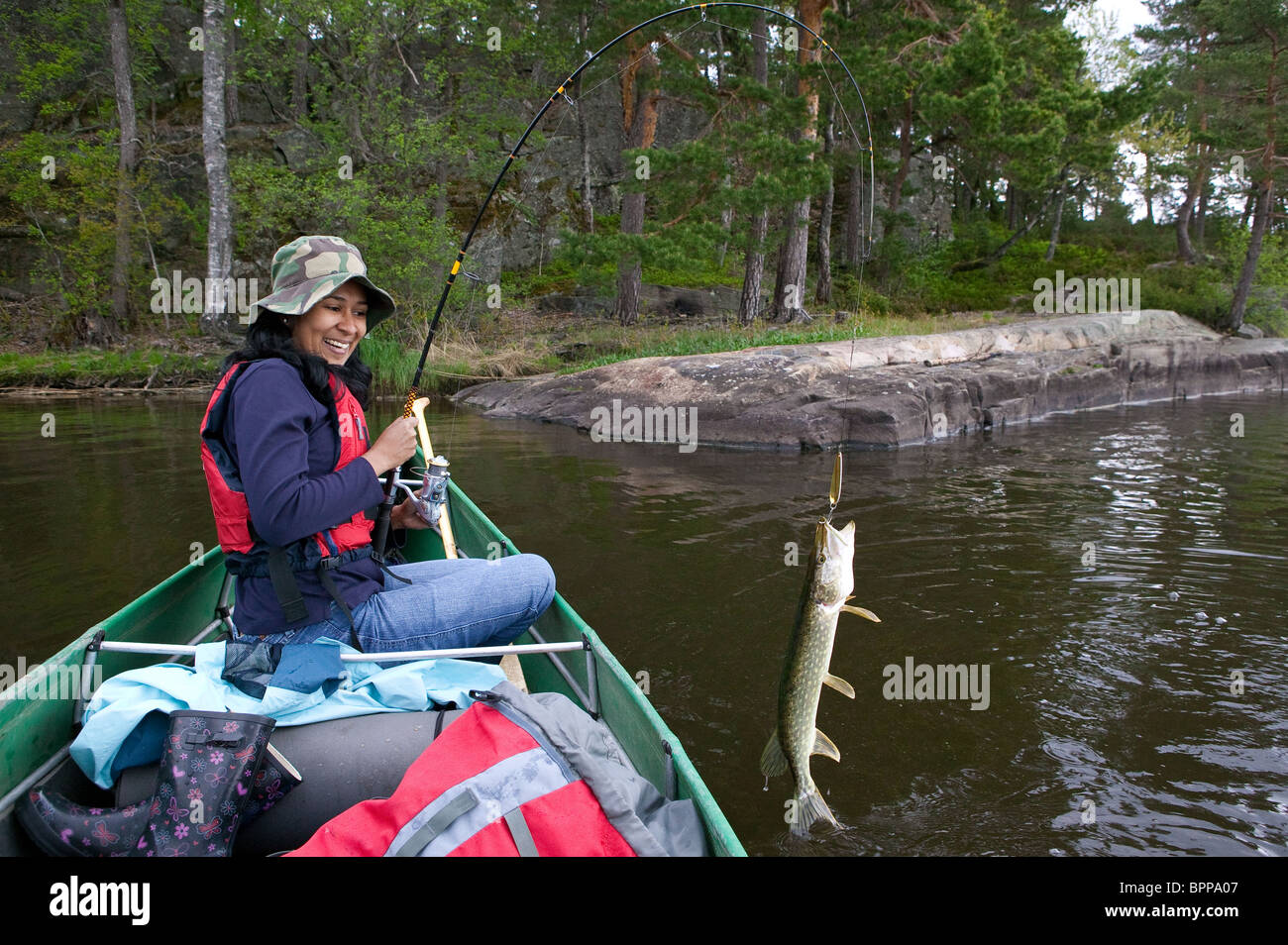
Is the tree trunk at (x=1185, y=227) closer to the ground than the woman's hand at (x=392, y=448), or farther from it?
farther from it

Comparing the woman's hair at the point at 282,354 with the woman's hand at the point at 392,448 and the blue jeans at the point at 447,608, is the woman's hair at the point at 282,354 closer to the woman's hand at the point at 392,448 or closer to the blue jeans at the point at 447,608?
the woman's hand at the point at 392,448

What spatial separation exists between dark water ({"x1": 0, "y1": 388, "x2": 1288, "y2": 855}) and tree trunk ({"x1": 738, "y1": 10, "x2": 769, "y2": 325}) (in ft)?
27.7

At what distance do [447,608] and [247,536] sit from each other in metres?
0.81

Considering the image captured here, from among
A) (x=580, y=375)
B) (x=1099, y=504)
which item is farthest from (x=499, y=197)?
(x=1099, y=504)

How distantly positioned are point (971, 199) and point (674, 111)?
565 inches

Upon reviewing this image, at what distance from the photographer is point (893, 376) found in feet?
45.2

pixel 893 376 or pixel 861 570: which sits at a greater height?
pixel 893 376

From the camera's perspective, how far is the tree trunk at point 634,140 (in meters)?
19.3

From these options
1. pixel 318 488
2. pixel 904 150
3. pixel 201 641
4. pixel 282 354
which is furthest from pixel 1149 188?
pixel 318 488

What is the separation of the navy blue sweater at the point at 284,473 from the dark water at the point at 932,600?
1.99 meters

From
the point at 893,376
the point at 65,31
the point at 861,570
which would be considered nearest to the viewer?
the point at 861,570

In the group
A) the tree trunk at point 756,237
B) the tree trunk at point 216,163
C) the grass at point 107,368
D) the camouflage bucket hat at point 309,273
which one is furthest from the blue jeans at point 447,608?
the tree trunk at point 216,163
